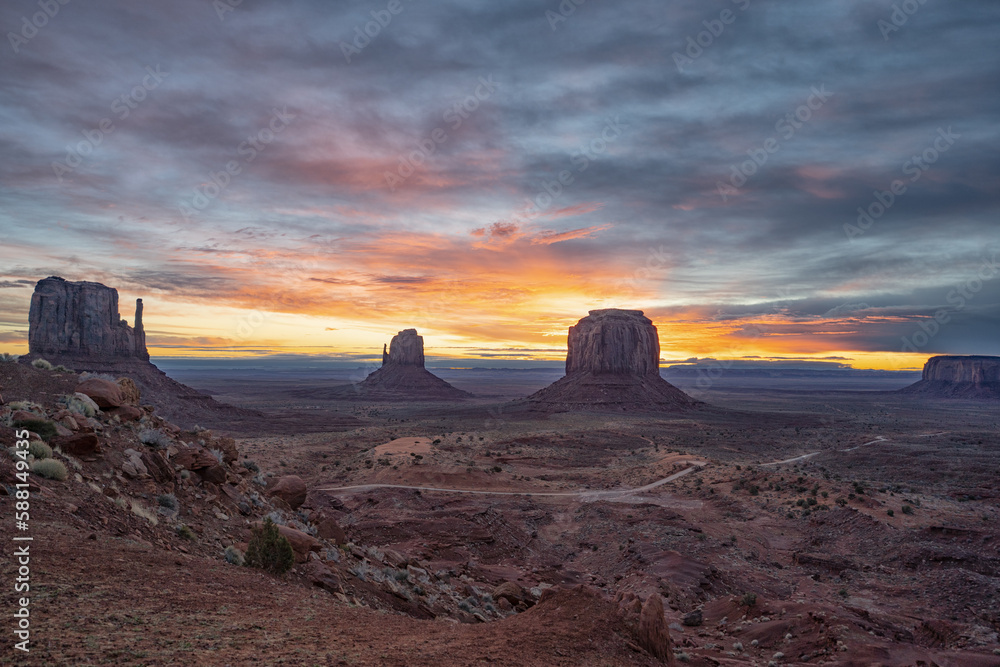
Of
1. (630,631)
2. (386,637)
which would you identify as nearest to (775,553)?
(630,631)

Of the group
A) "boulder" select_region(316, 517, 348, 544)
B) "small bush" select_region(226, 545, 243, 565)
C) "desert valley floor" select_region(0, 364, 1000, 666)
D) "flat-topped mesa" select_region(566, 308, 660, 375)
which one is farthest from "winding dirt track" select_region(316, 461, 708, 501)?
"flat-topped mesa" select_region(566, 308, 660, 375)

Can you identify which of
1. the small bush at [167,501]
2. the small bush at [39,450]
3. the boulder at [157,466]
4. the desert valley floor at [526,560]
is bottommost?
the desert valley floor at [526,560]

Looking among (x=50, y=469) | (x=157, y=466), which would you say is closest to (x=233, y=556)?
(x=157, y=466)

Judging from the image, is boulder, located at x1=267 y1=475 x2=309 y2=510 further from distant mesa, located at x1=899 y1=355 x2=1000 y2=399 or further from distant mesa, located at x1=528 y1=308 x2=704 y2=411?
distant mesa, located at x1=899 y1=355 x2=1000 y2=399

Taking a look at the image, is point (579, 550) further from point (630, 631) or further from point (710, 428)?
point (710, 428)

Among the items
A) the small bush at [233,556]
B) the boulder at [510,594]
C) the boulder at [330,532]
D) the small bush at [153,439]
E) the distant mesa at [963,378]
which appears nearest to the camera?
the small bush at [233,556]

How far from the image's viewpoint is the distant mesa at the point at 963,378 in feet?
568

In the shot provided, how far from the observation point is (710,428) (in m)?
86.1

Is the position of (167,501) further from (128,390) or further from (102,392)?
(128,390)

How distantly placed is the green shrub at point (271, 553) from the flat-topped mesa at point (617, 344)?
406 ft

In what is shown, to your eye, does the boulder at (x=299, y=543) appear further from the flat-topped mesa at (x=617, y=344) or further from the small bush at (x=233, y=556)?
the flat-topped mesa at (x=617, y=344)

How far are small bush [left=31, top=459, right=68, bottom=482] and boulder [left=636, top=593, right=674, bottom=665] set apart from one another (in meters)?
11.5

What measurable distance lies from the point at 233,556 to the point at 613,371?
410ft

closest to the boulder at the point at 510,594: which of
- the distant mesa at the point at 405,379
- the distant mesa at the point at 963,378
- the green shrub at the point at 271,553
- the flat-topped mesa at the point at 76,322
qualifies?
the green shrub at the point at 271,553
